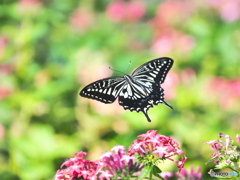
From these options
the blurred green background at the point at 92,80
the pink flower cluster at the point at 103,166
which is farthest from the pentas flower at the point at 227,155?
the blurred green background at the point at 92,80

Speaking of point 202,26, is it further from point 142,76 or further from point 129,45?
point 142,76

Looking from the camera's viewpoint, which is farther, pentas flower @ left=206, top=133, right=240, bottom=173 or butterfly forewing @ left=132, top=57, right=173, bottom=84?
butterfly forewing @ left=132, top=57, right=173, bottom=84

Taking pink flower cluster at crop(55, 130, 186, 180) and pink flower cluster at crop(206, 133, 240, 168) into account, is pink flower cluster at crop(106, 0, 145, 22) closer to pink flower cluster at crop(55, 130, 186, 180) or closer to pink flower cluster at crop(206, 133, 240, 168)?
pink flower cluster at crop(55, 130, 186, 180)

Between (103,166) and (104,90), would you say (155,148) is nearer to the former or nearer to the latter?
(103,166)

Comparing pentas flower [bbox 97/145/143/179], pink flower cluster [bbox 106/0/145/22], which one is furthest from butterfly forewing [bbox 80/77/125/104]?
pink flower cluster [bbox 106/0/145/22]

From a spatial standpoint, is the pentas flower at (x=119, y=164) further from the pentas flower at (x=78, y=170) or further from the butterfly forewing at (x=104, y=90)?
the butterfly forewing at (x=104, y=90)

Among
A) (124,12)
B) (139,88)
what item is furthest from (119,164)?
(124,12)

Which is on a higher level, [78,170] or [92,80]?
[92,80]
